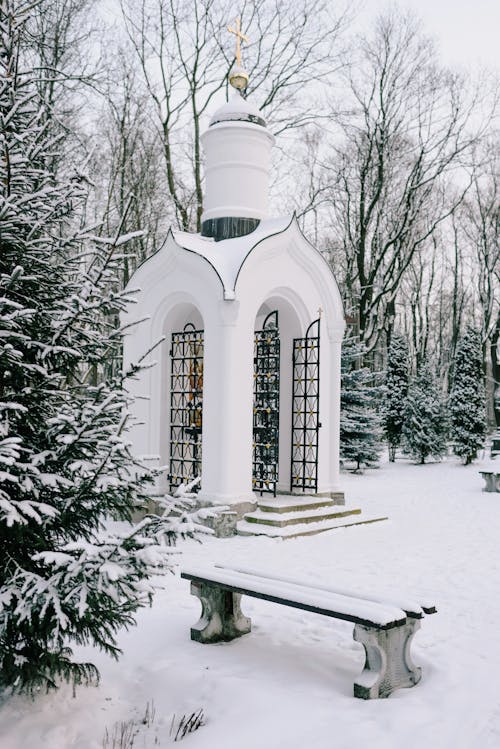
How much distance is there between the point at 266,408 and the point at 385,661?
6216 millimetres

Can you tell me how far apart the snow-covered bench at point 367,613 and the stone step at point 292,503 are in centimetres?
424

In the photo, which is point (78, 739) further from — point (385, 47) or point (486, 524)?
point (385, 47)

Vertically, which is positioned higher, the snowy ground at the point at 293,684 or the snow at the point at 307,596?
the snow at the point at 307,596

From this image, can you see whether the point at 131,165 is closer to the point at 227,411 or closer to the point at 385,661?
the point at 227,411

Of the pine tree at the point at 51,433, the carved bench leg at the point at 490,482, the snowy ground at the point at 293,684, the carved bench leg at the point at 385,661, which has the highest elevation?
the pine tree at the point at 51,433

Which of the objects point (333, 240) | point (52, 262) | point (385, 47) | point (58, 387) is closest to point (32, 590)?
point (58, 387)

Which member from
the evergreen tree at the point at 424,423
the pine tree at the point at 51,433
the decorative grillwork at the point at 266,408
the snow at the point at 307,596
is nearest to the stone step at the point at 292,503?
the decorative grillwork at the point at 266,408

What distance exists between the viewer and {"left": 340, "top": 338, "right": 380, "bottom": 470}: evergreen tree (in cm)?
1659

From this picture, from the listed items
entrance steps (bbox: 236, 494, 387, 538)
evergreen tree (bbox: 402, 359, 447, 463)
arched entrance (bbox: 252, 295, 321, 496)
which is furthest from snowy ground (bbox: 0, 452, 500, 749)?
evergreen tree (bbox: 402, 359, 447, 463)

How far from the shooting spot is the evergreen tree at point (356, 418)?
16589mm

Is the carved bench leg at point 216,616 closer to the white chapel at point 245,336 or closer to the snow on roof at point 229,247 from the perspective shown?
the white chapel at point 245,336

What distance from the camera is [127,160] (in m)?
17.7

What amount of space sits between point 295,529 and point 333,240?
2000 cm

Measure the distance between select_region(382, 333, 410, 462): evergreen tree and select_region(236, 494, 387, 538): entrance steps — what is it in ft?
35.9
